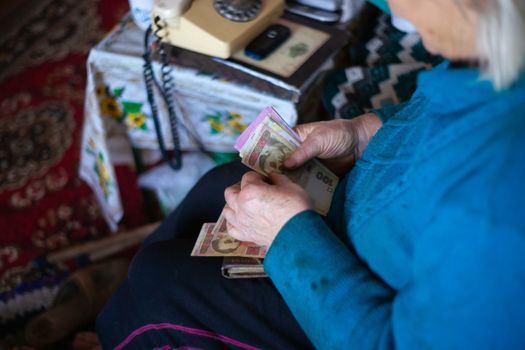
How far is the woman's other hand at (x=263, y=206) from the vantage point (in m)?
0.84

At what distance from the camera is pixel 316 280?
30.7 inches

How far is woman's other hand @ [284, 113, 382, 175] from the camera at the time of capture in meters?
1.02

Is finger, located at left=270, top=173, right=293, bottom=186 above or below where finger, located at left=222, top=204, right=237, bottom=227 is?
above

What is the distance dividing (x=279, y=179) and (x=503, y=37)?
0.43m

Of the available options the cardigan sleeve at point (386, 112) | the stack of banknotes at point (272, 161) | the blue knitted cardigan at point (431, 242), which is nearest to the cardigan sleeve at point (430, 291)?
the blue knitted cardigan at point (431, 242)

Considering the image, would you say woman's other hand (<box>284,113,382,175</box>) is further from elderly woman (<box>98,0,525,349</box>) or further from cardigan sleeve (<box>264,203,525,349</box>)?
cardigan sleeve (<box>264,203,525,349</box>)

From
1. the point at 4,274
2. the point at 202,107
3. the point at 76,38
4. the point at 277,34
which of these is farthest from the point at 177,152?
the point at 76,38

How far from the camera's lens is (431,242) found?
2.03ft

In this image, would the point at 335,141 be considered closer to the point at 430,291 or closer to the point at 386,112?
the point at 386,112

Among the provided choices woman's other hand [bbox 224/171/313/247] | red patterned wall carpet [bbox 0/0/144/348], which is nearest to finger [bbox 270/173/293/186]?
woman's other hand [bbox 224/171/313/247]

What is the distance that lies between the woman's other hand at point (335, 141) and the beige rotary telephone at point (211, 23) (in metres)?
0.32

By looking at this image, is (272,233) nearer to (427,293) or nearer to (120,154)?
(427,293)

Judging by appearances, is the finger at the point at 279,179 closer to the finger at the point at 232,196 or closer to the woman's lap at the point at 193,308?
the finger at the point at 232,196

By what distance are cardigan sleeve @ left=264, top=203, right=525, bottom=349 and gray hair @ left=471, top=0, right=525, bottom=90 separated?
17cm
